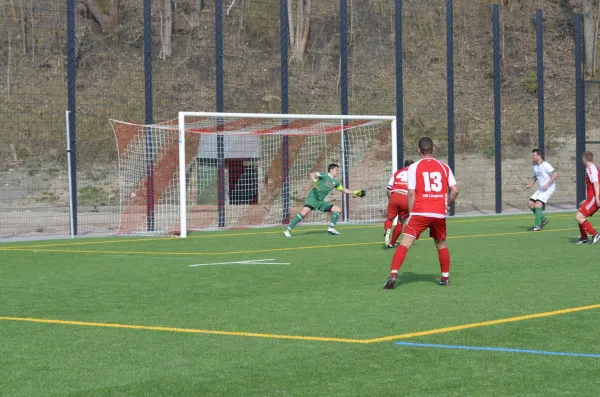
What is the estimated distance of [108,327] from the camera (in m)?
9.21

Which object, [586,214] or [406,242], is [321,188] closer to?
[586,214]

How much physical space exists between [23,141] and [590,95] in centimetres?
2274

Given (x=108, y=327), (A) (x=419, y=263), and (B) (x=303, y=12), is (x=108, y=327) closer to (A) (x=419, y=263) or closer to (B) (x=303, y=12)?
(A) (x=419, y=263)

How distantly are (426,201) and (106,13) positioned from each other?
28.0 metres

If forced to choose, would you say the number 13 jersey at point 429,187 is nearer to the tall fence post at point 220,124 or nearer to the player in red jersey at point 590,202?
the player in red jersey at point 590,202

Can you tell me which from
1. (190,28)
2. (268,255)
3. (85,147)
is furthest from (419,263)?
(190,28)

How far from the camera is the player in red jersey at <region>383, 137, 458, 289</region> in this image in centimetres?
1178

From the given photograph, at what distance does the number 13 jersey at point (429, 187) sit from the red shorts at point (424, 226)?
0.05m

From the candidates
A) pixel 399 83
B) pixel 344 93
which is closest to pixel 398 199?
pixel 344 93

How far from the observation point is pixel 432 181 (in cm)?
1179

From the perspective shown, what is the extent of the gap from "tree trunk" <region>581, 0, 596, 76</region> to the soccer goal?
1448 cm

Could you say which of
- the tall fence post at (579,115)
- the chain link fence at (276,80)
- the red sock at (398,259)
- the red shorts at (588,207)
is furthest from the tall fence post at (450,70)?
the red sock at (398,259)

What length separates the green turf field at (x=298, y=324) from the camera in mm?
6844

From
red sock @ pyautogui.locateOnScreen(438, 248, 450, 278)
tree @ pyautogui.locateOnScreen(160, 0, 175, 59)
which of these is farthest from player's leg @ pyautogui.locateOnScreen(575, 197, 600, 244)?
tree @ pyautogui.locateOnScreen(160, 0, 175, 59)
